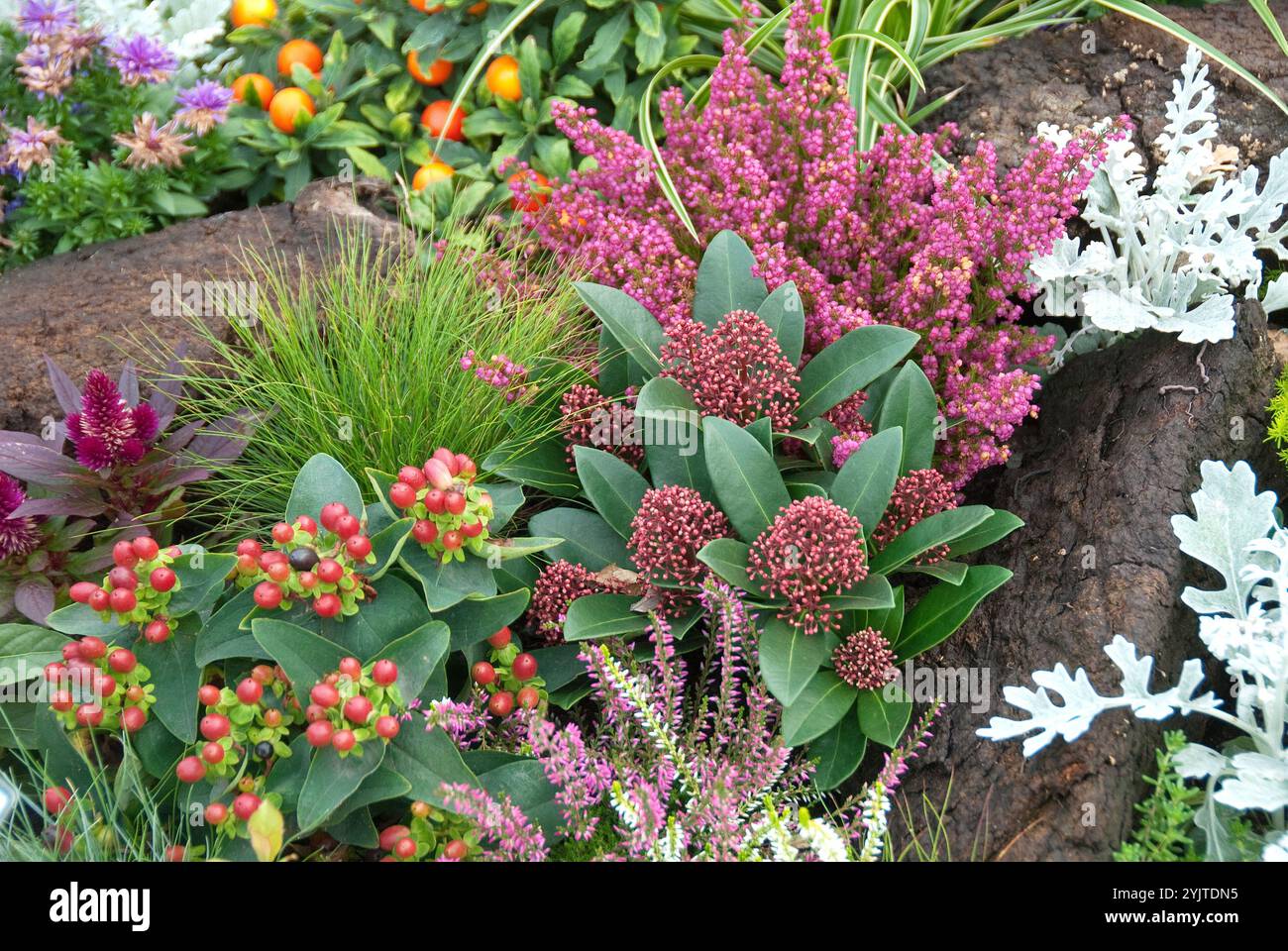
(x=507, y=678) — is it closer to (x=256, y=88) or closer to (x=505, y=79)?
(x=505, y=79)

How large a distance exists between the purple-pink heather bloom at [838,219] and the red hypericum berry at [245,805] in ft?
4.75

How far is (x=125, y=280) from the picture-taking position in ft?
10.5

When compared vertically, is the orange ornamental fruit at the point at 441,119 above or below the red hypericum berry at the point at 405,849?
above

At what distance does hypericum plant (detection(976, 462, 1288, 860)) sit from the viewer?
6.48ft

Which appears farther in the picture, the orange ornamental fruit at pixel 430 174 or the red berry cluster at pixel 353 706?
the orange ornamental fruit at pixel 430 174

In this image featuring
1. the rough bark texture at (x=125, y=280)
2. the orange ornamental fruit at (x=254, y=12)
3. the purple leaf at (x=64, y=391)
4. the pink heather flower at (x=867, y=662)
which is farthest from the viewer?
the orange ornamental fruit at (x=254, y=12)

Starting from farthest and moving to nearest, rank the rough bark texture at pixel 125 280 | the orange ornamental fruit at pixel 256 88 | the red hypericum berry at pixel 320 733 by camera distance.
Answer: the orange ornamental fruit at pixel 256 88 < the rough bark texture at pixel 125 280 < the red hypericum berry at pixel 320 733

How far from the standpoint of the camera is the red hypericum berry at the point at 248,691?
194 centimetres

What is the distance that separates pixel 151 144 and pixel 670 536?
89.0 inches

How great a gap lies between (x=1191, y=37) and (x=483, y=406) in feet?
7.96

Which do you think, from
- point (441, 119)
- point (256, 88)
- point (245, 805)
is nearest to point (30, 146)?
point (256, 88)

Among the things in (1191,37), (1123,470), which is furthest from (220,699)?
(1191,37)

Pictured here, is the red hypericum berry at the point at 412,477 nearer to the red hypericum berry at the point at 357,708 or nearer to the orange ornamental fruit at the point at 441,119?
the red hypericum berry at the point at 357,708

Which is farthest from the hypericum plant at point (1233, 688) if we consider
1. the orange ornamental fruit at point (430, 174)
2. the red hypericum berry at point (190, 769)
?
the orange ornamental fruit at point (430, 174)
